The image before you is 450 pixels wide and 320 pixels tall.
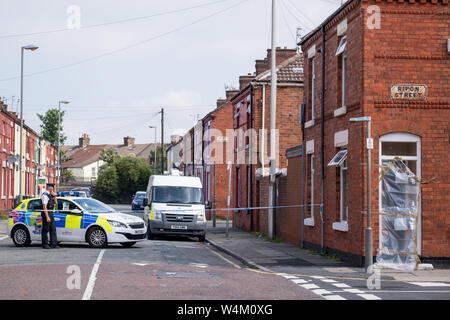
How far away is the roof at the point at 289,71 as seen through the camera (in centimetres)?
3152

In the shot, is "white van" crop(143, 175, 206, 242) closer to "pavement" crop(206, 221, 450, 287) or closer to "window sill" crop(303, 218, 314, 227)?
"pavement" crop(206, 221, 450, 287)

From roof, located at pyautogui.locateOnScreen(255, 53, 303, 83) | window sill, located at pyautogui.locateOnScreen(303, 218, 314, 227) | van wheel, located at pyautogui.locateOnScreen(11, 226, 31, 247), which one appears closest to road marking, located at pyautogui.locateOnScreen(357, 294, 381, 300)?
window sill, located at pyautogui.locateOnScreen(303, 218, 314, 227)

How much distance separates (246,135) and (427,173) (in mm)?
17655

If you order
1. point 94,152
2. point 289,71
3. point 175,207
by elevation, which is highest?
point 94,152

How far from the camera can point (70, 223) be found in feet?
66.9

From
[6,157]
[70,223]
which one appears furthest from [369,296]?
[6,157]

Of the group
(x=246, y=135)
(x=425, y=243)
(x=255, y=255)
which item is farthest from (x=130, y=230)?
(x=246, y=135)

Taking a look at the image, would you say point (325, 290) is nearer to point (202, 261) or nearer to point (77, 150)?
point (202, 261)

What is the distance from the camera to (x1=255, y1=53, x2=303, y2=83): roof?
3152cm

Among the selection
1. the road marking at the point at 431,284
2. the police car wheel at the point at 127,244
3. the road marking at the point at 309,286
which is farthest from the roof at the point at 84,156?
the road marking at the point at 309,286

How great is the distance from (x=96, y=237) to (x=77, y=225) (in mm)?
672

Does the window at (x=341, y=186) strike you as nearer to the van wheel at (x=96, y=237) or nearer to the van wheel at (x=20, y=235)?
the van wheel at (x=96, y=237)

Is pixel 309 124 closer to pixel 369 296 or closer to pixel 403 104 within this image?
pixel 403 104

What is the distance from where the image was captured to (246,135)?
33.6m
